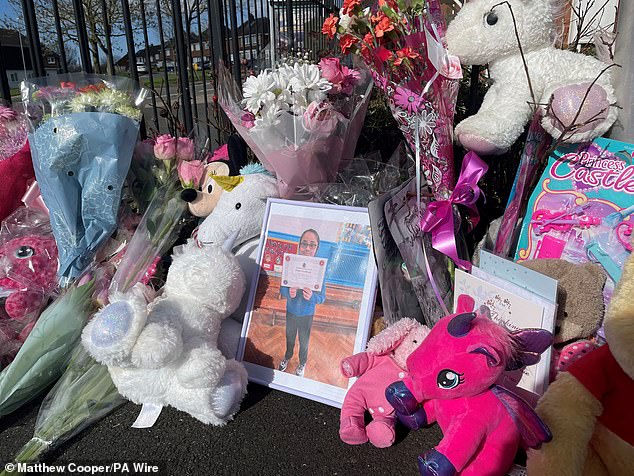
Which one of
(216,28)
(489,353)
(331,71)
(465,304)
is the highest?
(216,28)

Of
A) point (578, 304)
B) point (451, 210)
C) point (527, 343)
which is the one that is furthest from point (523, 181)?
point (527, 343)

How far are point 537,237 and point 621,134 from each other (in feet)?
1.76

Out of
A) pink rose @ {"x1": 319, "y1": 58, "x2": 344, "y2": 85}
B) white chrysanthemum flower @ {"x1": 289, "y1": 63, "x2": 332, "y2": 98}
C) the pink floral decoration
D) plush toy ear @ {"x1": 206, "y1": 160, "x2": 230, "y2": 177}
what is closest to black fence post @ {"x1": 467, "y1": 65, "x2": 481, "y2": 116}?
the pink floral decoration

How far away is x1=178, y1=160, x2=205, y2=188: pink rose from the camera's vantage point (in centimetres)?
255

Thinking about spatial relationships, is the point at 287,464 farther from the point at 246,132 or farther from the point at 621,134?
Answer: the point at 621,134

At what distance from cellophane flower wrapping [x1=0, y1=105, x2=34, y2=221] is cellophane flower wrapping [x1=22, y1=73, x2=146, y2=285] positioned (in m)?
Result: 0.31

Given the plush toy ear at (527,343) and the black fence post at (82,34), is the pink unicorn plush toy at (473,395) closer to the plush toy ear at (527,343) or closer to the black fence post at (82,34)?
the plush toy ear at (527,343)

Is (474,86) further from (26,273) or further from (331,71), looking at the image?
(26,273)

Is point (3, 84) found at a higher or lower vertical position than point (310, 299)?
higher

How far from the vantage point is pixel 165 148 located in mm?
2611

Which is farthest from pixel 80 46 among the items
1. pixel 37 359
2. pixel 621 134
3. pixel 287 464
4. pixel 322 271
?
pixel 621 134

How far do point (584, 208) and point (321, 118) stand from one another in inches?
46.4

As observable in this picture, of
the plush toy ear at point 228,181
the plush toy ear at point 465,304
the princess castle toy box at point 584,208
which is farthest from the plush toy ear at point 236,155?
the princess castle toy box at point 584,208

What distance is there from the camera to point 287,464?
1.74m
